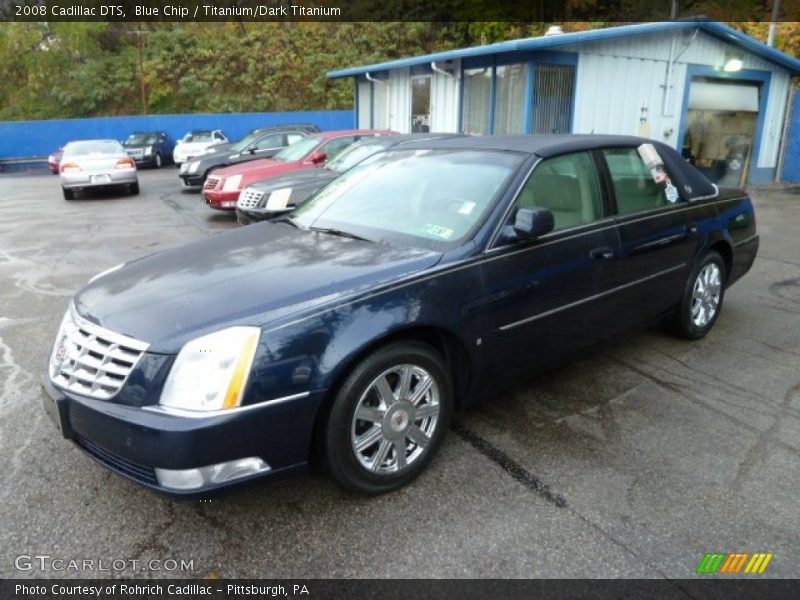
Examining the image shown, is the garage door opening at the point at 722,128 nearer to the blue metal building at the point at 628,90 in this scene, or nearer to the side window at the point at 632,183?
the blue metal building at the point at 628,90

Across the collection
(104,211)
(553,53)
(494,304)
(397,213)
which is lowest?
(104,211)

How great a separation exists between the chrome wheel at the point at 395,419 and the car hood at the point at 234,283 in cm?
46

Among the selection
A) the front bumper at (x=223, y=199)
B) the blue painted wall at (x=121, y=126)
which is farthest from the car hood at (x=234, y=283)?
the blue painted wall at (x=121, y=126)

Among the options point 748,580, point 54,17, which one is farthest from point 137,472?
point 54,17

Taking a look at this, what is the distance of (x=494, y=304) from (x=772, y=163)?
15.9 metres

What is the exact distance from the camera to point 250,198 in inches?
355

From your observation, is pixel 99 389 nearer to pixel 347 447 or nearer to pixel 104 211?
pixel 347 447

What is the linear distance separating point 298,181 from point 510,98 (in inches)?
215

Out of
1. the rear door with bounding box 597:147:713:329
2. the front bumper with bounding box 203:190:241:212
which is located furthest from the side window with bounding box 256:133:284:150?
the rear door with bounding box 597:147:713:329

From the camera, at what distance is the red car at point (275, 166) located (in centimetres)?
1084

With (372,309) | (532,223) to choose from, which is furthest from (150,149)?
(372,309)

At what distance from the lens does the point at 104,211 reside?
12875mm

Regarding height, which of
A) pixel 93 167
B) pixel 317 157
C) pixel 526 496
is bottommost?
pixel 526 496

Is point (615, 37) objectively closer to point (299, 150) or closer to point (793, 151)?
point (299, 150)
